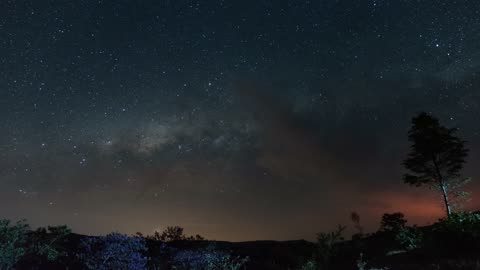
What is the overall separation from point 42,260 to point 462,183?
2806 cm

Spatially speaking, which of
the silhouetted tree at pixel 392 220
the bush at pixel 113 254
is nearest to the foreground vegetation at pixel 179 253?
the bush at pixel 113 254

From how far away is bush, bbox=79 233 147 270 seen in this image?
13.4 metres

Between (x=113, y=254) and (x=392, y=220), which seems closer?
(x=113, y=254)

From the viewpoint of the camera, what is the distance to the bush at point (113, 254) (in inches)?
529

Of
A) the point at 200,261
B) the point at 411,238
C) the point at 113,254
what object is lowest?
the point at 200,261

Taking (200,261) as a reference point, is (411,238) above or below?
above

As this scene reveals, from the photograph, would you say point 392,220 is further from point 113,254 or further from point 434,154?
point 113,254

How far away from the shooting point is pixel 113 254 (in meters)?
13.8

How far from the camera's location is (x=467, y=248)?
1367cm

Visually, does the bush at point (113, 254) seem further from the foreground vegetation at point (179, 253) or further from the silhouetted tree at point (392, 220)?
the silhouetted tree at point (392, 220)

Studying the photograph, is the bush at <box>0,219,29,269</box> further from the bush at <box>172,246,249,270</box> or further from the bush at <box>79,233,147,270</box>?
the bush at <box>172,246,249,270</box>

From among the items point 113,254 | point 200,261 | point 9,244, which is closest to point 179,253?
point 200,261

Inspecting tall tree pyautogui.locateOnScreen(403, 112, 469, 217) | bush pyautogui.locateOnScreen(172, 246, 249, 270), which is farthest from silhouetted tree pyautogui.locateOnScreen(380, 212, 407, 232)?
bush pyautogui.locateOnScreen(172, 246, 249, 270)

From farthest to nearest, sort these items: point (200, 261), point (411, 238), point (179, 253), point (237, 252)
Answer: point (237, 252) → point (411, 238) → point (179, 253) → point (200, 261)
